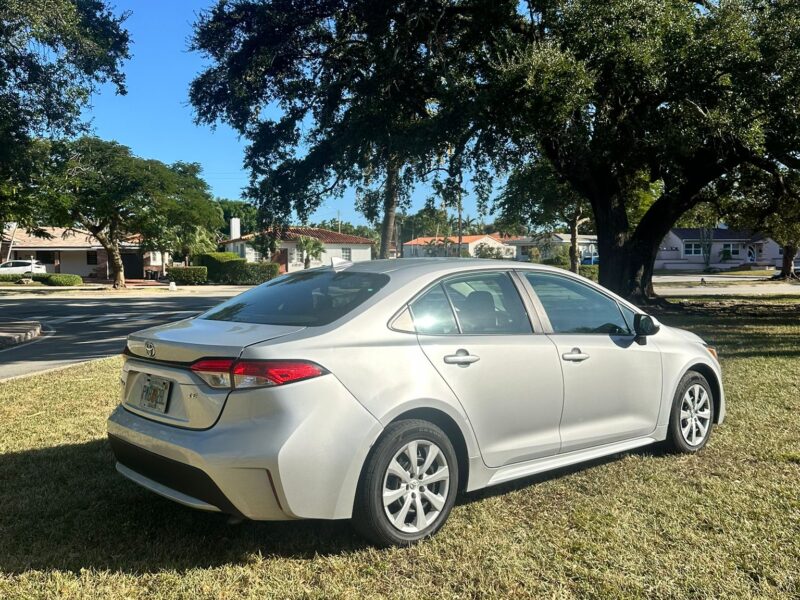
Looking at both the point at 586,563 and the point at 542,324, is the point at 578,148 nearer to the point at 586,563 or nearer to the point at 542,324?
the point at 542,324

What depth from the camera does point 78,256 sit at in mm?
55875

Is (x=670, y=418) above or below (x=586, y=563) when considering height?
above

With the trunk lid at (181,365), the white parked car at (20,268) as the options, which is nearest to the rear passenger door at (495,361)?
the trunk lid at (181,365)

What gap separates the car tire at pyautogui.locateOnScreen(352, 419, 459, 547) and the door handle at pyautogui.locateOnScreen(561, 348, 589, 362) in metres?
1.09

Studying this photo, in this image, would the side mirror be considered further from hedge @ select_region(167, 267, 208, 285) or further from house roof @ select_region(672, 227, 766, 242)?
house roof @ select_region(672, 227, 766, 242)

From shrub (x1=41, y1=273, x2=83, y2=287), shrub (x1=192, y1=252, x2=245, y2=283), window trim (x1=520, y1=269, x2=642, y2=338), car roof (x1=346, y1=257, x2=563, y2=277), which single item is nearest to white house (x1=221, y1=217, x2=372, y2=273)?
shrub (x1=192, y1=252, x2=245, y2=283)

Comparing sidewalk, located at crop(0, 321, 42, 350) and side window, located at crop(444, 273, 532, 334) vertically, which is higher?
side window, located at crop(444, 273, 532, 334)

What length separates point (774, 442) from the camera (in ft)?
18.2

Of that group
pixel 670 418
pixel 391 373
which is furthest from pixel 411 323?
pixel 670 418

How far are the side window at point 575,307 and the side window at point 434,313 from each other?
2.62 ft

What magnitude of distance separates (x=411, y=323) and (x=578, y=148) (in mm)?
11844

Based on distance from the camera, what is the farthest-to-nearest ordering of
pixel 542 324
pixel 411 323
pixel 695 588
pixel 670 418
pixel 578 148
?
pixel 578 148 → pixel 670 418 → pixel 542 324 → pixel 411 323 → pixel 695 588

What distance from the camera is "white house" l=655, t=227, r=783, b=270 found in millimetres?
75375

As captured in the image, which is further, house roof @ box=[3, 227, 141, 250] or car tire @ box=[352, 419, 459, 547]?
house roof @ box=[3, 227, 141, 250]
